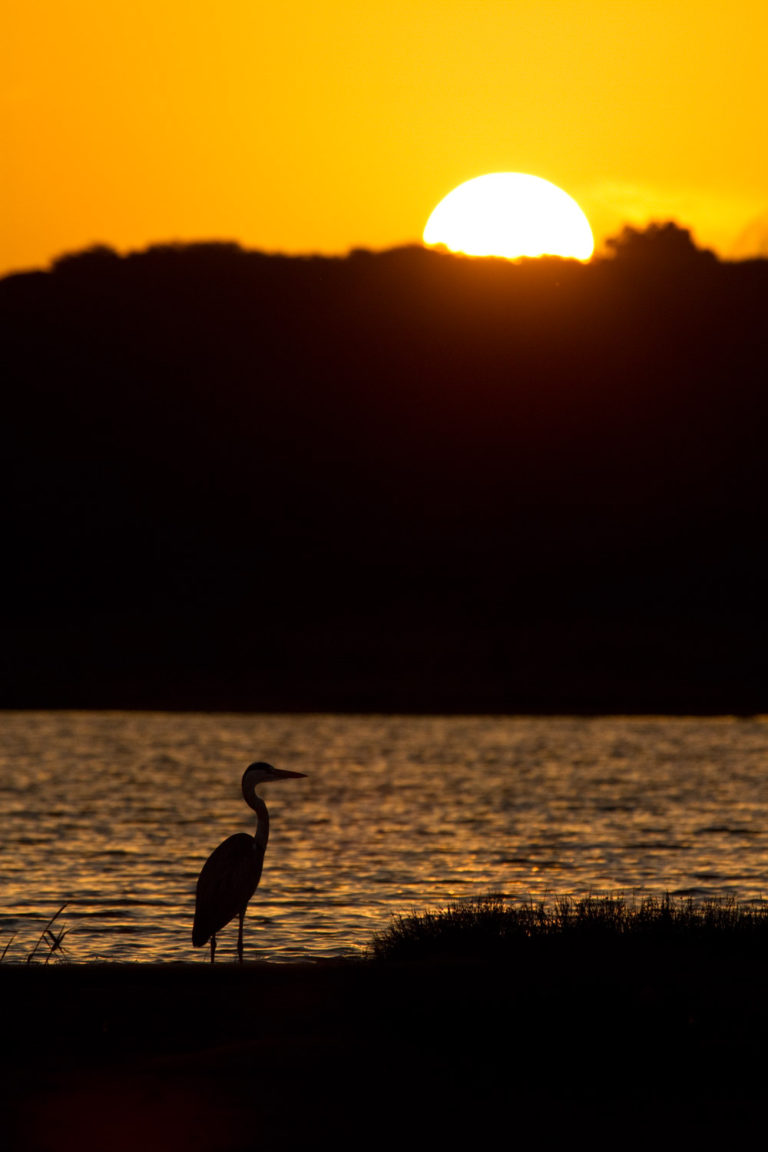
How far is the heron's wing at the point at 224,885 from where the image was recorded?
41.8ft

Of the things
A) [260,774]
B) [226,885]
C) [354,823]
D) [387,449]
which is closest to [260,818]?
[260,774]

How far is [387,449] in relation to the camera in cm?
10869

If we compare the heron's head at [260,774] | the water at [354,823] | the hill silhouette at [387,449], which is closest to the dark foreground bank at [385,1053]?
the heron's head at [260,774]

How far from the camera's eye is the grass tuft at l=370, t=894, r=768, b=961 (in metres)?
12.0

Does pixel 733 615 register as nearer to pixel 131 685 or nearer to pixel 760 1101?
pixel 131 685

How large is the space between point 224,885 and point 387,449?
3794 inches

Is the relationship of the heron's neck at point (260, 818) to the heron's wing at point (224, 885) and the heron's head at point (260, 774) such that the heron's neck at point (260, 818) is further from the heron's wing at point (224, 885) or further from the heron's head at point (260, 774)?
the heron's wing at point (224, 885)

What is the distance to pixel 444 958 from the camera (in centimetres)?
1152

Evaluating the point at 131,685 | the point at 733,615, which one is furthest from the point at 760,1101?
the point at 733,615

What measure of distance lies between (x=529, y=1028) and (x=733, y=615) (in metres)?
68.8

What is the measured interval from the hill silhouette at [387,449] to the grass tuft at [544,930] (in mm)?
55144

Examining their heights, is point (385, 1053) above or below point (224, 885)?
below

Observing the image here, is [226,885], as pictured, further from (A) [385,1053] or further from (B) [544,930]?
(A) [385,1053]

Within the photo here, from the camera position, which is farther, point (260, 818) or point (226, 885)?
point (260, 818)
